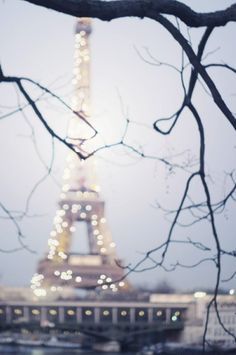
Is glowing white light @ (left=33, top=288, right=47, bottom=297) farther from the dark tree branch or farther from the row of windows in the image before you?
the dark tree branch

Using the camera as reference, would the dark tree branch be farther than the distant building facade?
No

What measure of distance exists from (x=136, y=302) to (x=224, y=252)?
673 inches

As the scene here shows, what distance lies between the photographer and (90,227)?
24.0 meters

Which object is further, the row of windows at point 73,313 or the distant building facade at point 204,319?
the row of windows at point 73,313

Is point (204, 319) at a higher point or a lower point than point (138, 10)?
lower

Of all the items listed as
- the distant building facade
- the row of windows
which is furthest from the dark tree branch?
the row of windows

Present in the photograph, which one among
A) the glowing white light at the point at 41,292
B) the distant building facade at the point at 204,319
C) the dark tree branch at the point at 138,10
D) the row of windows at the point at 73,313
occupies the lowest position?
the row of windows at the point at 73,313

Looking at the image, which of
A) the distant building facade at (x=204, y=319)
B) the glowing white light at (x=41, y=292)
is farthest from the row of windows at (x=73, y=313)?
the distant building facade at (x=204, y=319)

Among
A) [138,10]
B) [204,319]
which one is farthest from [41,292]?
[138,10]

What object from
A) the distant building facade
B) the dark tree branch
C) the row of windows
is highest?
the dark tree branch

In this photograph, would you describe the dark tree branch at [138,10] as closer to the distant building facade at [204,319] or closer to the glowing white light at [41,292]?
the distant building facade at [204,319]

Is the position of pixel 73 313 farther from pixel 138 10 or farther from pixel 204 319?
pixel 138 10

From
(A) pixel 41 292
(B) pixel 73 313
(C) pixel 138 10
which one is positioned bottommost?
(B) pixel 73 313

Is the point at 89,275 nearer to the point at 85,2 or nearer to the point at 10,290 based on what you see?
the point at 10,290
